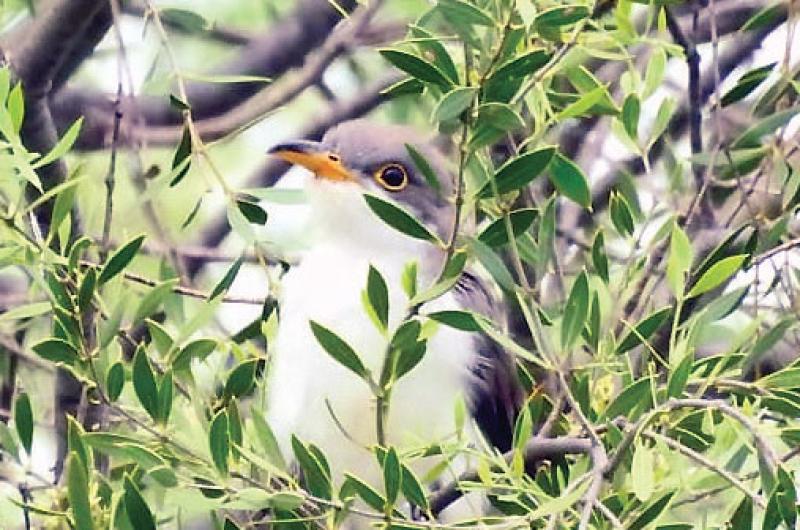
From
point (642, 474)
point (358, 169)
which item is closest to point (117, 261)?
point (642, 474)

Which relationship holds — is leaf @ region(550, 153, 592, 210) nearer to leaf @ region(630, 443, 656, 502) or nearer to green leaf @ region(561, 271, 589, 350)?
green leaf @ region(561, 271, 589, 350)

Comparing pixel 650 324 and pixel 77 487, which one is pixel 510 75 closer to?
pixel 650 324

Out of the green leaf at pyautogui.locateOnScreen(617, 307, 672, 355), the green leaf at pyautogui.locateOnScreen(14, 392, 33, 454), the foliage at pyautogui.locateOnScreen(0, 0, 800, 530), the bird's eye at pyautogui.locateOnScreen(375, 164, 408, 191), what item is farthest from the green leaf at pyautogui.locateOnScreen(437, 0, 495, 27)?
the bird's eye at pyautogui.locateOnScreen(375, 164, 408, 191)

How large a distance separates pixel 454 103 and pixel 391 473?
1.12 feet

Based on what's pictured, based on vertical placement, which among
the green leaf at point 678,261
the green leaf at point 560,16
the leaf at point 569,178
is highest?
the green leaf at point 560,16

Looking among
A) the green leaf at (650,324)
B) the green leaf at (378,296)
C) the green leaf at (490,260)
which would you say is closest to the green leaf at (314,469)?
the green leaf at (378,296)

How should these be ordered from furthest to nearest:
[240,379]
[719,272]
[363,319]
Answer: [363,319] < [240,379] < [719,272]

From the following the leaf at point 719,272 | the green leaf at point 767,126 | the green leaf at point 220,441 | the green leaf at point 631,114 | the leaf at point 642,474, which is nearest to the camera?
the leaf at point 642,474

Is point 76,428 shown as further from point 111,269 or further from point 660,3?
point 660,3

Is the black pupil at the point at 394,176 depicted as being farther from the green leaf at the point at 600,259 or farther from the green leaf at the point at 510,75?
the green leaf at the point at 510,75

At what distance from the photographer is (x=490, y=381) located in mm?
2859

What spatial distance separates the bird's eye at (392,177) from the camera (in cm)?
298

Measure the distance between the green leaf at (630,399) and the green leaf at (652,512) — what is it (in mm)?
166

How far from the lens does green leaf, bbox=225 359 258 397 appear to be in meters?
1.91
